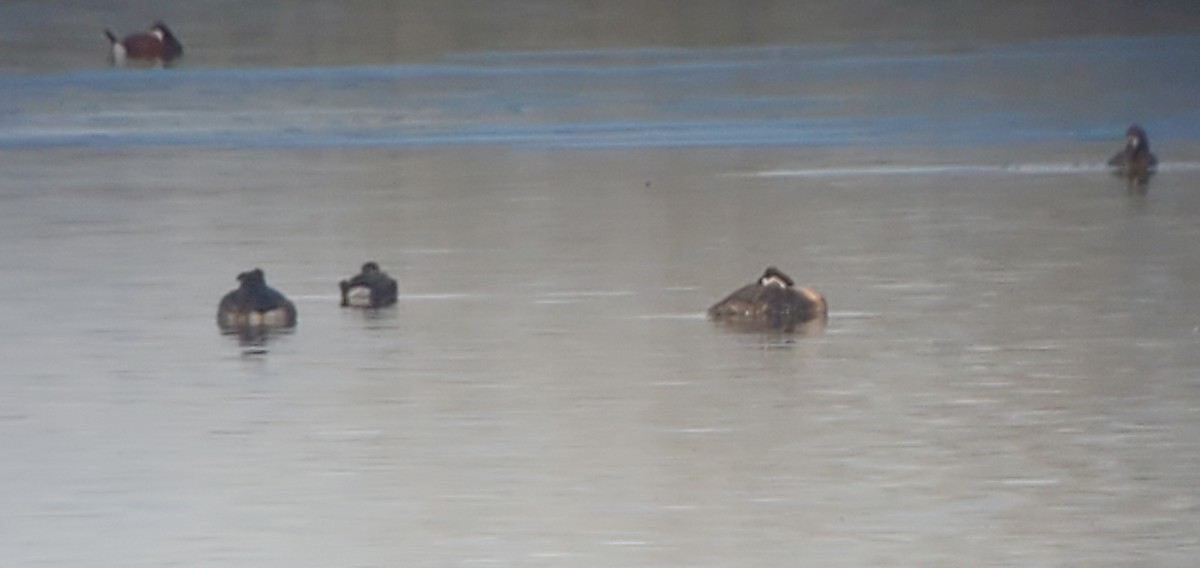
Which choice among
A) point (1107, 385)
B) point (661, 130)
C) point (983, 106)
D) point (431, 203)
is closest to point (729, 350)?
point (1107, 385)

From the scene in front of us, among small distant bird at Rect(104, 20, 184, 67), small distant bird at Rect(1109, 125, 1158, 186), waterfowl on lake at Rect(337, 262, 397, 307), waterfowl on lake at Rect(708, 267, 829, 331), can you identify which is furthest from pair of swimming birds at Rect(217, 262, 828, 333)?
small distant bird at Rect(104, 20, 184, 67)

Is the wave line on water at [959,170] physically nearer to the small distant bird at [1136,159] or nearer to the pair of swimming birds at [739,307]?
the small distant bird at [1136,159]

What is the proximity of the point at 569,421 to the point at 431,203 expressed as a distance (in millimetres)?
7661

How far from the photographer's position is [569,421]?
30.5 ft

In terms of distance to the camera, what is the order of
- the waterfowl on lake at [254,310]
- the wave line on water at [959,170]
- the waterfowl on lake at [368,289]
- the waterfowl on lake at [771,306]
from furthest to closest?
the wave line on water at [959,170] → the waterfowl on lake at [368,289] → the waterfowl on lake at [254,310] → the waterfowl on lake at [771,306]

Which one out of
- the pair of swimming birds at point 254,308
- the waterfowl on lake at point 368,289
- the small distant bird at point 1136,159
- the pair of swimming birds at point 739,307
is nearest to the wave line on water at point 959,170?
the small distant bird at point 1136,159

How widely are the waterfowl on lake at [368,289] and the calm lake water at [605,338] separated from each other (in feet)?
0.32

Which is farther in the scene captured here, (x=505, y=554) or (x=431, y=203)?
(x=431, y=203)

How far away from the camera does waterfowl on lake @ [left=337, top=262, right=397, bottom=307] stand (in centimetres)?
1212

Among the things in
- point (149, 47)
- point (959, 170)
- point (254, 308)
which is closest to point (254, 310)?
point (254, 308)

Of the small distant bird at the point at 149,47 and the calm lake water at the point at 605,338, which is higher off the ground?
the small distant bird at the point at 149,47

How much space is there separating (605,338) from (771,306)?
744 mm

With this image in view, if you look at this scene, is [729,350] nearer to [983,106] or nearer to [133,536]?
[133,536]

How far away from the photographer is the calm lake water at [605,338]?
7719mm
